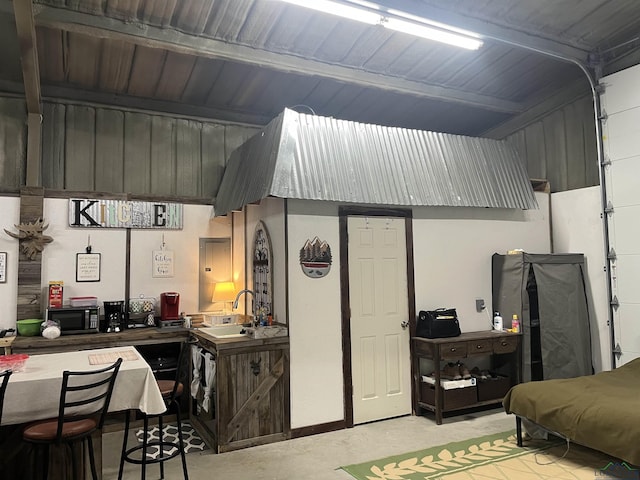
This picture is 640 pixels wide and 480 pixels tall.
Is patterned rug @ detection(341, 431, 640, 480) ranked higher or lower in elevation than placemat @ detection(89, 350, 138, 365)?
lower

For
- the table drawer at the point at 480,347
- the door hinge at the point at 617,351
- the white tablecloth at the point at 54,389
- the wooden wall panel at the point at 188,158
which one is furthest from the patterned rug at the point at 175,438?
the door hinge at the point at 617,351

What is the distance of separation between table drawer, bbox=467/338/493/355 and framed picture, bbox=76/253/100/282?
14.5ft

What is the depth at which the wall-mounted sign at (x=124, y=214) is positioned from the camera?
575cm

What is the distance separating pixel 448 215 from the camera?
5859mm

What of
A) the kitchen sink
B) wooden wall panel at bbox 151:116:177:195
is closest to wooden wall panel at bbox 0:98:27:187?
wooden wall panel at bbox 151:116:177:195

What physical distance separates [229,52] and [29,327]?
3.71m

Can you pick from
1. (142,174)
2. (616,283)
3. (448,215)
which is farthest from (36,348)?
(616,283)

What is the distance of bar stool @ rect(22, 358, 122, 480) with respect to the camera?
2.76 m

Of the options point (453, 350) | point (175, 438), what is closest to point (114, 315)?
point (175, 438)

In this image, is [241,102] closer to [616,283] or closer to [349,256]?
[349,256]

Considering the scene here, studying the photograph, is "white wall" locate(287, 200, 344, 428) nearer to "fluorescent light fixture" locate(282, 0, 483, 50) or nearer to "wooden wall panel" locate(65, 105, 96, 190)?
"fluorescent light fixture" locate(282, 0, 483, 50)

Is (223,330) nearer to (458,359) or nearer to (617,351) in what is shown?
(458,359)

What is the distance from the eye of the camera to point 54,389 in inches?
116

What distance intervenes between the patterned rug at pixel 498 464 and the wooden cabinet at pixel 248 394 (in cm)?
97
